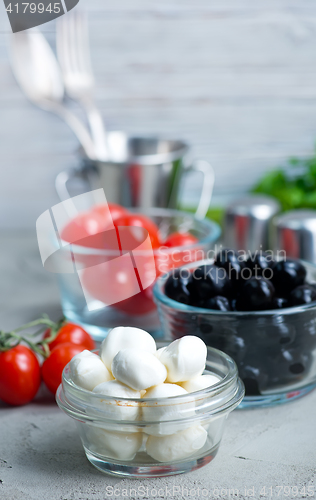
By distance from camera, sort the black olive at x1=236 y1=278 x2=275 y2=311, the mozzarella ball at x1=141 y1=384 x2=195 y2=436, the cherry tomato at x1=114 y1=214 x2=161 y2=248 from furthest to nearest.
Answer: the cherry tomato at x1=114 y1=214 x2=161 y2=248 → the black olive at x1=236 y1=278 x2=275 y2=311 → the mozzarella ball at x1=141 y1=384 x2=195 y2=436

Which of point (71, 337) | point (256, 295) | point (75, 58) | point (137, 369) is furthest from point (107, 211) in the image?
point (75, 58)

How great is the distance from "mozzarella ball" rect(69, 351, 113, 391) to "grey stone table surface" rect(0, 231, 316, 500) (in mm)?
95

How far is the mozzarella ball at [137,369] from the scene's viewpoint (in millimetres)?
503

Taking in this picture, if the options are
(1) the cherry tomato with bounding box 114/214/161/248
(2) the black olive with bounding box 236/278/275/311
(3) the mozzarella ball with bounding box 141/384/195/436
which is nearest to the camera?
(3) the mozzarella ball with bounding box 141/384/195/436

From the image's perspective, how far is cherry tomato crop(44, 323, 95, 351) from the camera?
0.76 meters

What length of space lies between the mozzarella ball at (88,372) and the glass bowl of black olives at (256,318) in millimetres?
A: 150

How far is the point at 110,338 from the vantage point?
0.56m

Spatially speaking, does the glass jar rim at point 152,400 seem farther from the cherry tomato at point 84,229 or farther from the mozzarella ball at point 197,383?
the cherry tomato at point 84,229

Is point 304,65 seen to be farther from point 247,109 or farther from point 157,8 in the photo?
point 157,8

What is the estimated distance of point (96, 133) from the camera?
1468mm

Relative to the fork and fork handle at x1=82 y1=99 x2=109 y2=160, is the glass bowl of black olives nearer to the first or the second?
fork handle at x1=82 y1=99 x2=109 y2=160

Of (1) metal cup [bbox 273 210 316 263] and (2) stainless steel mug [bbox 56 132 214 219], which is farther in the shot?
(2) stainless steel mug [bbox 56 132 214 219]

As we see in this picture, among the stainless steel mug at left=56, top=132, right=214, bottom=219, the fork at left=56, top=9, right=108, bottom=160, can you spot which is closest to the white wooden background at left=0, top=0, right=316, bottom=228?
the fork at left=56, top=9, right=108, bottom=160

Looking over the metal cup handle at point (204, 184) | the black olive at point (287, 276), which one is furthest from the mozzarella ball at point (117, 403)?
the metal cup handle at point (204, 184)
